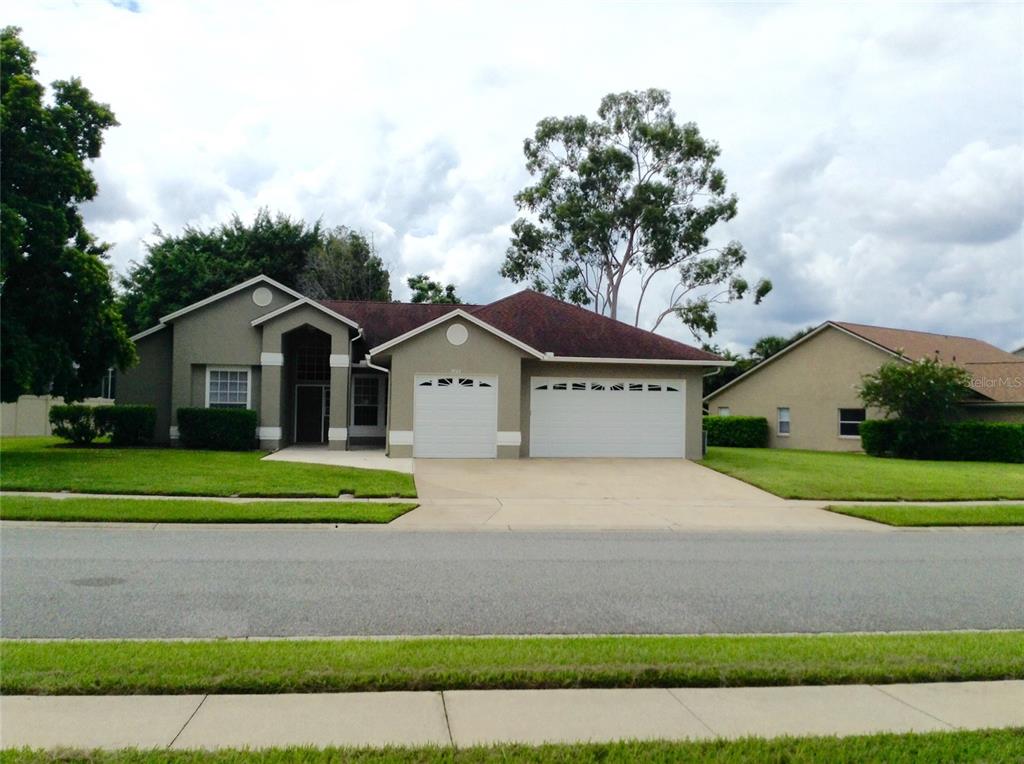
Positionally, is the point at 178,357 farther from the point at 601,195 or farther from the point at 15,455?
the point at 601,195

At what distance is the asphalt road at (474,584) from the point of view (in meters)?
7.64

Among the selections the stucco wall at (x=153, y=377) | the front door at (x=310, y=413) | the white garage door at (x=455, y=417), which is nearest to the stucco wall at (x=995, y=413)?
the white garage door at (x=455, y=417)

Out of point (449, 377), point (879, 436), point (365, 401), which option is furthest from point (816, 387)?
point (365, 401)

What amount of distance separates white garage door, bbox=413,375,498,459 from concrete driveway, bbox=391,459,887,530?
0.58 meters

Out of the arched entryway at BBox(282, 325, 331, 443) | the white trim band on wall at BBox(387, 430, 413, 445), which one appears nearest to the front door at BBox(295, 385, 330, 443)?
the arched entryway at BBox(282, 325, 331, 443)

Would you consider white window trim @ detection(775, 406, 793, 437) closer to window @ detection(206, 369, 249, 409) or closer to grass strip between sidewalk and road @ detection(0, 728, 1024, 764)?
window @ detection(206, 369, 249, 409)

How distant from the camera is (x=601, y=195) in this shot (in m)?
45.0

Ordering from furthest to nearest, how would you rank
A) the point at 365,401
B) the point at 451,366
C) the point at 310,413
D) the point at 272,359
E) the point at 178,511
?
1. the point at 310,413
2. the point at 365,401
3. the point at 272,359
4. the point at 451,366
5. the point at 178,511

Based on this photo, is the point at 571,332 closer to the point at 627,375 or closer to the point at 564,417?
the point at 627,375

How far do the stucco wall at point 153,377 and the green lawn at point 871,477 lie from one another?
1741cm

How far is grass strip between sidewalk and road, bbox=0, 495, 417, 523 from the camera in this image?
1352 cm

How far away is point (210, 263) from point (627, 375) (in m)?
28.5

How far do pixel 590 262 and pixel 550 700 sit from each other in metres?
41.6

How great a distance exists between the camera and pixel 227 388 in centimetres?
2722
